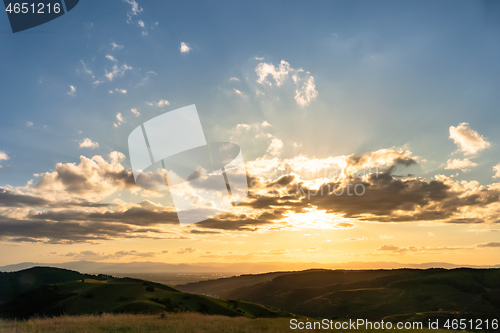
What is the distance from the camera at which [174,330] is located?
25281 mm

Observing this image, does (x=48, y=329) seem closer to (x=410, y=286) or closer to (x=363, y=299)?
(x=363, y=299)

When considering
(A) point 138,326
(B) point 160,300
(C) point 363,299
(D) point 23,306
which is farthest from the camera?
(C) point 363,299

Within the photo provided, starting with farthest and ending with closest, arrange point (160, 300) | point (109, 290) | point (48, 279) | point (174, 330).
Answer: point (48, 279), point (109, 290), point (160, 300), point (174, 330)

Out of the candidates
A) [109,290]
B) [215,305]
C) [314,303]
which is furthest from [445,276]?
[109,290]

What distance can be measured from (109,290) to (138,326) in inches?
1849

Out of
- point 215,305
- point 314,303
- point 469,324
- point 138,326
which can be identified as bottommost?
point 314,303

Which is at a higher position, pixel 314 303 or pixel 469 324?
pixel 469 324

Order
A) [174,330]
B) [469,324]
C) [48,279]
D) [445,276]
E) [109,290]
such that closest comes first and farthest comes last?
1. [174,330]
2. [109,290]
3. [469,324]
4. [445,276]
5. [48,279]

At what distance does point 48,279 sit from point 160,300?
504 ft

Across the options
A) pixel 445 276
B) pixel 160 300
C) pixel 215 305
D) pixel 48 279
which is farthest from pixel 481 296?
pixel 48 279

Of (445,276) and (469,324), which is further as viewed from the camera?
(445,276)

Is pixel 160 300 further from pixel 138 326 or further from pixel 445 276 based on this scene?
pixel 445 276

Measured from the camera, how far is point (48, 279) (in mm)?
176500

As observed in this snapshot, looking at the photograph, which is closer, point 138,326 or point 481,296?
point 138,326
